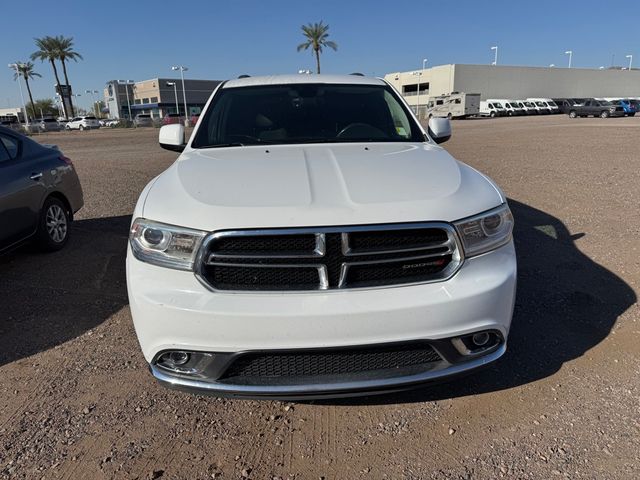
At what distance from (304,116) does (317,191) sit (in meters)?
1.66

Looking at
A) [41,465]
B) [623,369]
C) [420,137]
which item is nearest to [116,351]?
[41,465]

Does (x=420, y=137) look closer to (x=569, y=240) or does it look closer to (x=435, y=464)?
(x=435, y=464)

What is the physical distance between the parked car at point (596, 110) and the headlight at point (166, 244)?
1848 inches

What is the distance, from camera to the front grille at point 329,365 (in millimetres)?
2277

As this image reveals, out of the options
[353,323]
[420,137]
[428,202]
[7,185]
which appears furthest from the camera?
[7,185]

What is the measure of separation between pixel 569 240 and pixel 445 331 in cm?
377

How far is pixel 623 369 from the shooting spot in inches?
117

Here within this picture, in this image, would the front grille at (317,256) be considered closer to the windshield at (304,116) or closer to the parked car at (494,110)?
the windshield at (304,116)

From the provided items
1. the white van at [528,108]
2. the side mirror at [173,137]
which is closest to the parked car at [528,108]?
the white van at [528,108]

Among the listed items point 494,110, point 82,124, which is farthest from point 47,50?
point 494,110

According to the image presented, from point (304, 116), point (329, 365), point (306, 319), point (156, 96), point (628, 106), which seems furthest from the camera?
point (156, 96)

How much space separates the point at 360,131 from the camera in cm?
377

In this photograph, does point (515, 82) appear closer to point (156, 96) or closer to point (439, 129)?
point (156, 96)

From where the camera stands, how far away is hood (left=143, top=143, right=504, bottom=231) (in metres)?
2.25
